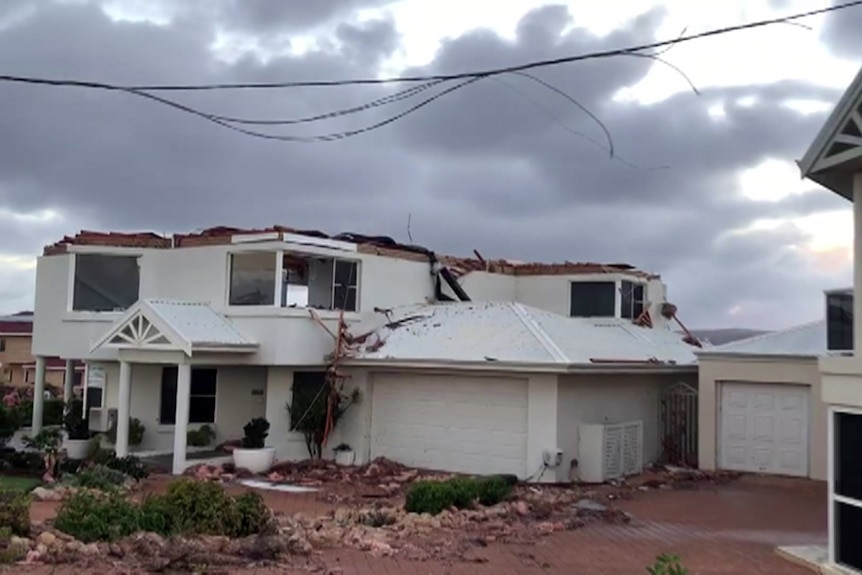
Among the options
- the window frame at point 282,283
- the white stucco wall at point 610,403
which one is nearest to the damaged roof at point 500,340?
the white stucco wall at point 610,403

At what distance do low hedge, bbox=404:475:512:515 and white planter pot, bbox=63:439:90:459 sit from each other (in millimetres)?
10156

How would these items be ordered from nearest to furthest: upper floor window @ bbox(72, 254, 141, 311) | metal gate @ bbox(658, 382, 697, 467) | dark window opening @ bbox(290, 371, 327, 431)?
1. dark window opening @ bbox(290, 371, 327, 431)
2. metal gate @ bbox(658, 382, 697, 467)
3. upper floor window @ bbox(72, 254, 141, 311)

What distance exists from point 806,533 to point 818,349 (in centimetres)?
691

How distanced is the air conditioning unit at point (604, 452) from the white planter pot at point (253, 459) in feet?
21.1

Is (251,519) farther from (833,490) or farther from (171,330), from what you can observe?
(171,330)

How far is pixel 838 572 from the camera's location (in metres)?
10.1

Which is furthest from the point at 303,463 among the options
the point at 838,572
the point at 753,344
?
the point at 838,572

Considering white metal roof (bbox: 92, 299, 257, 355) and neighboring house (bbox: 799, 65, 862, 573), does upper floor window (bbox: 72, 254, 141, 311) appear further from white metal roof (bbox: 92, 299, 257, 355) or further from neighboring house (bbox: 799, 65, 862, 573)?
neighboring house (bbox: 799, 65, 862, 573)

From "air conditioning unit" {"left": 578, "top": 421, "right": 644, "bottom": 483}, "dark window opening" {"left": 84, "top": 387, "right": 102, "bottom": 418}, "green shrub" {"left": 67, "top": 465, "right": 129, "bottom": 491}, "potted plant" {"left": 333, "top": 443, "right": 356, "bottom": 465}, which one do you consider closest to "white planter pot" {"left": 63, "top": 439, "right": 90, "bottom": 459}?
"dark window opening" {"left": 84, "top": 387, "right": 102, "bottom": 418}

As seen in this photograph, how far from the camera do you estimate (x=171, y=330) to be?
18828mm

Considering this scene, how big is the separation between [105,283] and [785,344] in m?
15.9

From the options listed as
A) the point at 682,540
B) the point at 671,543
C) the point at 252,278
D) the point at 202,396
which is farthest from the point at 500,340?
the point at 671,543

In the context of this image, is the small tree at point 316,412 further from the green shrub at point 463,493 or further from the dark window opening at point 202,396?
the green shrub at point 463,493

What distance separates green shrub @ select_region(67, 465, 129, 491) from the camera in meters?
15.3
